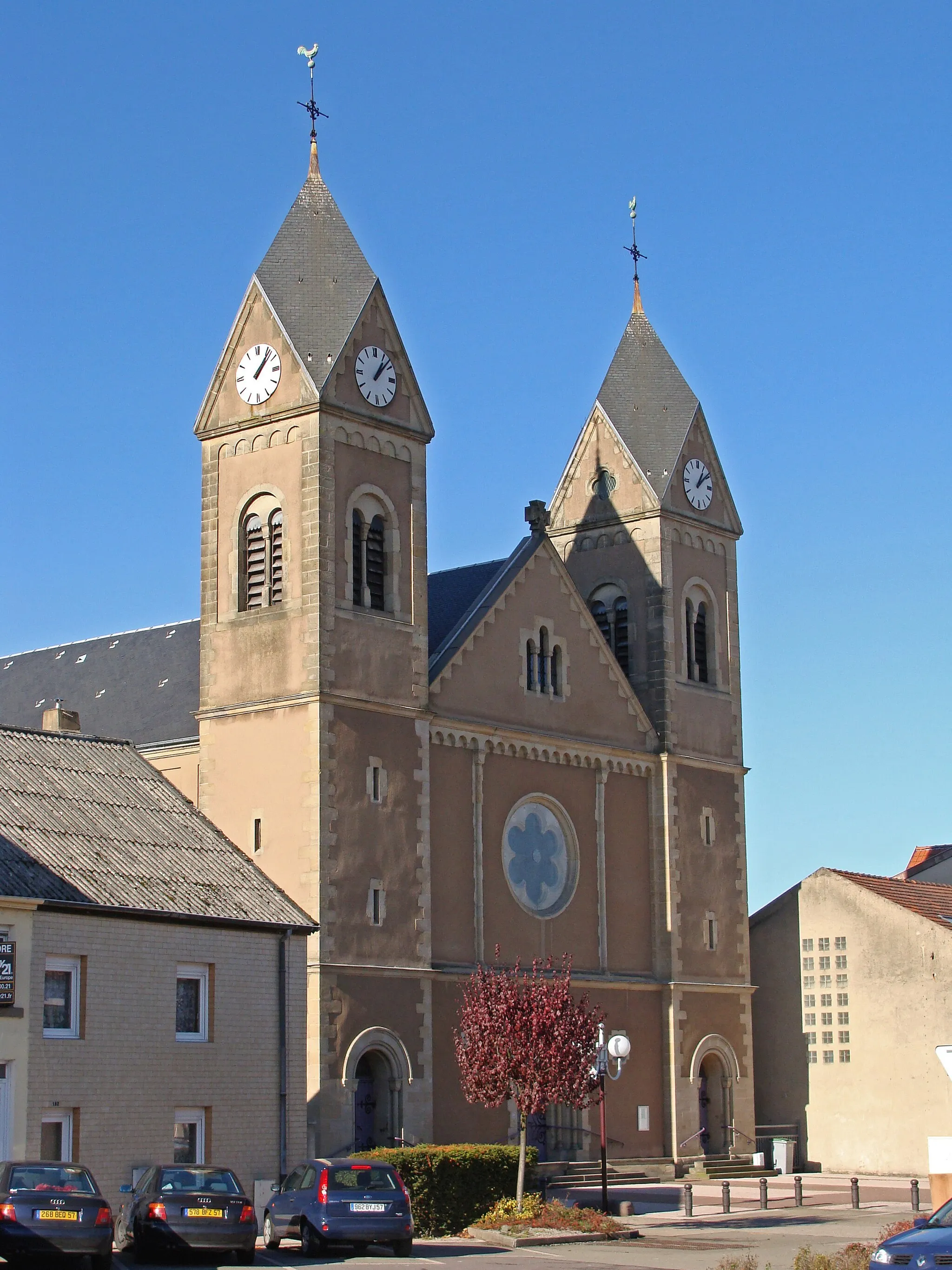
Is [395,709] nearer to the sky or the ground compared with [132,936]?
nearer to the sky

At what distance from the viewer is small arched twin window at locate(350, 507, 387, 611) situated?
41.6m

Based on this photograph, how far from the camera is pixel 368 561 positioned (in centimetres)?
4200

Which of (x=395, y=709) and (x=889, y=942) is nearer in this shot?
(x=395, y=709)

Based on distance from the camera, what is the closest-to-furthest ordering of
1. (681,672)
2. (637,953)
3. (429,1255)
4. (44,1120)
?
(429,1255)
(44,1120)
(637,953)
(681,672)

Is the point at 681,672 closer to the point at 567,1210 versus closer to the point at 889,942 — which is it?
the point at 889,942

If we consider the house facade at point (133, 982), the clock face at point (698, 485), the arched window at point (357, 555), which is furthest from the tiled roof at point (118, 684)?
the clock face at point (698, 485)

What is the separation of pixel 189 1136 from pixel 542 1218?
243 inches

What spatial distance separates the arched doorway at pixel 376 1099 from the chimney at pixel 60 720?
9857 millimetres

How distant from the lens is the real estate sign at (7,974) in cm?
3000

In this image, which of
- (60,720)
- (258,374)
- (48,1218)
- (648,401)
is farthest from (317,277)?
(48,1218)

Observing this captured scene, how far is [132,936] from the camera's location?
32688 mm

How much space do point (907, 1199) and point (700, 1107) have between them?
8.69 metres

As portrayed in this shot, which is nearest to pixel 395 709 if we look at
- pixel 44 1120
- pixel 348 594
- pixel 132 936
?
pixel 348 594

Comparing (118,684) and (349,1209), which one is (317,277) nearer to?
(118,684)
